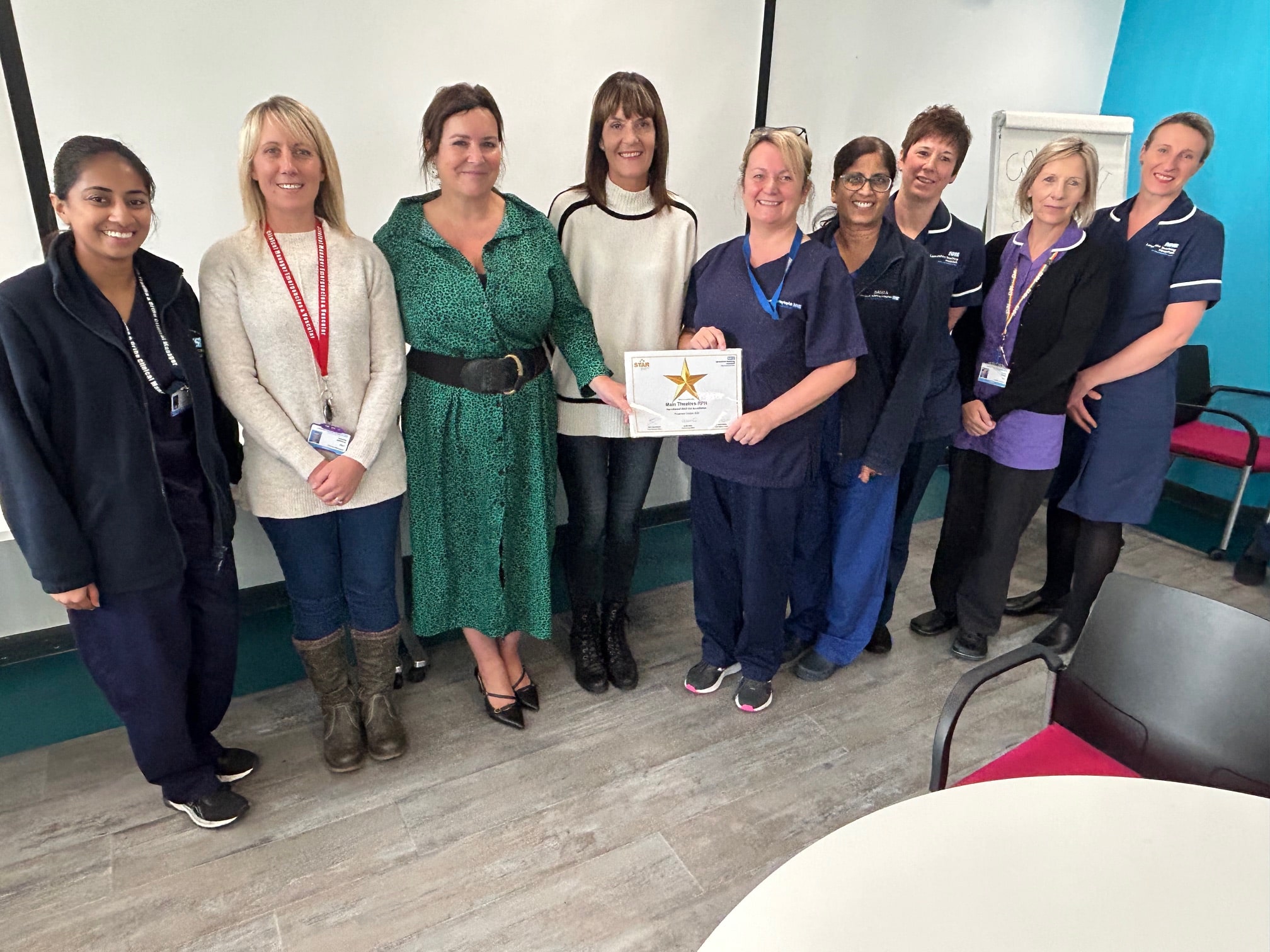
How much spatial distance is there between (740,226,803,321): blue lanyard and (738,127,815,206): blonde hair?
110 mm

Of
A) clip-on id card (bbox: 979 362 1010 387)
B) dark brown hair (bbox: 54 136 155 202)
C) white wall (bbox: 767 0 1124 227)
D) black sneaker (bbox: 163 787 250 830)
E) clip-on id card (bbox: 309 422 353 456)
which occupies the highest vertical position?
white wall (bbox: 767 0 1124 227)

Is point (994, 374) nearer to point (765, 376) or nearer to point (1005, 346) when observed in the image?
point (1005, 346)

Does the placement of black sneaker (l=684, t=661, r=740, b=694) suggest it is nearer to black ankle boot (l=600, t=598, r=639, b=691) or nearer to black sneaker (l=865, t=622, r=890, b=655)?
black ankle boot (l=600, t=598, r=639, b=691)

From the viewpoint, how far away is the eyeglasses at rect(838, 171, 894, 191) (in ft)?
6.81

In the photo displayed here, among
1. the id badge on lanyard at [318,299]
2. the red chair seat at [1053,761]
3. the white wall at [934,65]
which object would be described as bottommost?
the red chair seat at [1053,761]

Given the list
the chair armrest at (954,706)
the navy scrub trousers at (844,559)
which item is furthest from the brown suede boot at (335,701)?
the chair armrest at (954,706)

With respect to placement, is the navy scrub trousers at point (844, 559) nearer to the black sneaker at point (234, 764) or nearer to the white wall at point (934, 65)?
the black sneaker at point (234, 764)

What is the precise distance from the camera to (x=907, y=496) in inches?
106

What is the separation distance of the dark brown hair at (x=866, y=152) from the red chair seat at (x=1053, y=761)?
1.43 meters

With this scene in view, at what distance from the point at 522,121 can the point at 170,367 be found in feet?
5.61

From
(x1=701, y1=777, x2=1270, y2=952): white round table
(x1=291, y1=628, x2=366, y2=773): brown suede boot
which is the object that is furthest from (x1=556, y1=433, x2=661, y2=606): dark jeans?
(x1=701, y1=777, x2=1270, y2=952): white round table

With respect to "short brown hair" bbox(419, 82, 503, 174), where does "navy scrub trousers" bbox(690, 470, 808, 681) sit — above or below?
below

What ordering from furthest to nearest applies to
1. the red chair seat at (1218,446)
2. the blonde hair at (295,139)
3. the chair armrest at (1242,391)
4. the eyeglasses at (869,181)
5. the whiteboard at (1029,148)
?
the whiteboard at (1029,148), the chair armrest at (1242,391), the red chair seat at (1218,446), the eyeglasses at (869,181), the blonde hair at (295,139)

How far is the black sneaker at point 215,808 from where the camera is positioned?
2.00 metres
